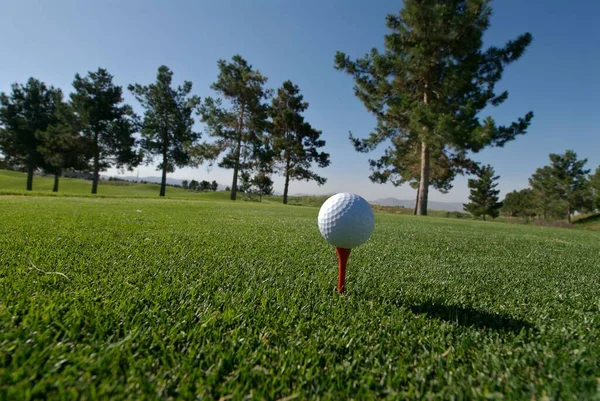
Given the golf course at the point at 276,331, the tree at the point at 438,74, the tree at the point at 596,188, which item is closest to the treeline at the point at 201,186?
the tree at the point at 438,74

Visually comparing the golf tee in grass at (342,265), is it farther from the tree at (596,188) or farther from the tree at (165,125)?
the tree at (596,188)

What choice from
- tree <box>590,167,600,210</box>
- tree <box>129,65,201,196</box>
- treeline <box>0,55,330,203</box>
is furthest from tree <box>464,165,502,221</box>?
tree <box>129,65,201,196</box>

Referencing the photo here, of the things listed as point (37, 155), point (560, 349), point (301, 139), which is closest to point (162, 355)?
point (560, 349)

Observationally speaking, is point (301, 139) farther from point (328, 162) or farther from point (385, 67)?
point (385, 67)

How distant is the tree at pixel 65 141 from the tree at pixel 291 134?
17.0 metres

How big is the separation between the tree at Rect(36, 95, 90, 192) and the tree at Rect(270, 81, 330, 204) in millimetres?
16998

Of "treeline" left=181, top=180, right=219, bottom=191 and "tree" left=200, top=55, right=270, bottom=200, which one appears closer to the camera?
"tree" left=200, top=55, right=270, bottom=200

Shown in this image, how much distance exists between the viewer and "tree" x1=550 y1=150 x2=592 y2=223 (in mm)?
34531

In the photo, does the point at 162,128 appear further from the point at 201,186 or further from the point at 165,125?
the point at 201,186

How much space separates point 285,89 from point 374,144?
12.7 metres

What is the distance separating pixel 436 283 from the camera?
1713mm

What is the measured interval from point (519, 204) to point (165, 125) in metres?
53.6

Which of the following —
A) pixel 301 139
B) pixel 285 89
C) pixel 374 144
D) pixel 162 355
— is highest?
pixel 285 89

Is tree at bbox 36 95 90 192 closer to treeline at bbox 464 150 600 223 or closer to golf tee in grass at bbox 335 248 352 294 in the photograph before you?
golf tee in grass at bbox 335 248 352 294
